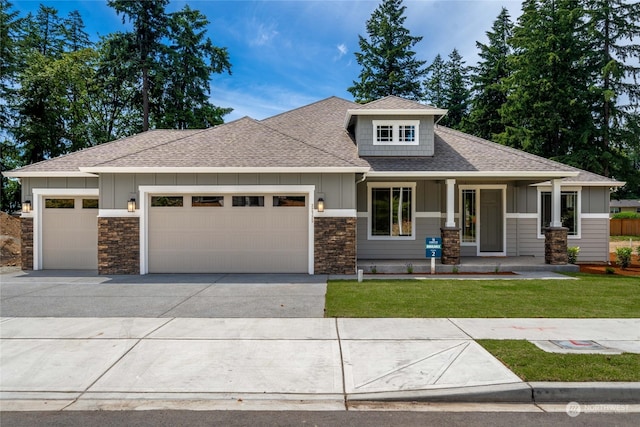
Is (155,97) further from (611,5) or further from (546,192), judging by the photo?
(611,5)

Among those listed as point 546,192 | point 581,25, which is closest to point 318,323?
point 546,192

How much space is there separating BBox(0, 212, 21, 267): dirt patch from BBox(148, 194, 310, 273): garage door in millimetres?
6411

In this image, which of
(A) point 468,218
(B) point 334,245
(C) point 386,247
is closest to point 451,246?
(C) point 386,247

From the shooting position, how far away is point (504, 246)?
1441cm

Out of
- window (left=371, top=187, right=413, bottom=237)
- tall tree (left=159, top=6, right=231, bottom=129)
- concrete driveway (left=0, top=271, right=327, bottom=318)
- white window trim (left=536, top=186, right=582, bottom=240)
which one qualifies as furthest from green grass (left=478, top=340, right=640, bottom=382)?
tall tree (left=159, top=6, right=231, bottom=129)

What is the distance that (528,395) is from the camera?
3953mm

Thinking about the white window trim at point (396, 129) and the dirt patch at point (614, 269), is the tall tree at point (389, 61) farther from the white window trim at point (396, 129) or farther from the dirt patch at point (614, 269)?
the dirt patch at point (614, 269)

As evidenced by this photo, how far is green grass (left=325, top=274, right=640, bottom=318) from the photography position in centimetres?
704

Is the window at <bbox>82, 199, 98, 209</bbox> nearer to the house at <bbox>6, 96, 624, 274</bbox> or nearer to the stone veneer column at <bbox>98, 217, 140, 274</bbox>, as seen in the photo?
the house at <bbox>6, 96, 624, 274</bbox>

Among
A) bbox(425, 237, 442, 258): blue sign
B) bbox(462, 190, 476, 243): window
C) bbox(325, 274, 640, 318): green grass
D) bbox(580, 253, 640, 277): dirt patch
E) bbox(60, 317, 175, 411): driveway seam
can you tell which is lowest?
bbox(60, 317, 175, 411): driveway seam

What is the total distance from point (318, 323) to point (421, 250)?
328 inches

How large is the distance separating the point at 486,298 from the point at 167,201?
354 inches

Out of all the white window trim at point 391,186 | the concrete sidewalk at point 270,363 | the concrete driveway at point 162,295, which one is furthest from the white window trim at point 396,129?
the concrete sidewalk at point 270,363

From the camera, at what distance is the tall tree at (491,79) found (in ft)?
99.3
